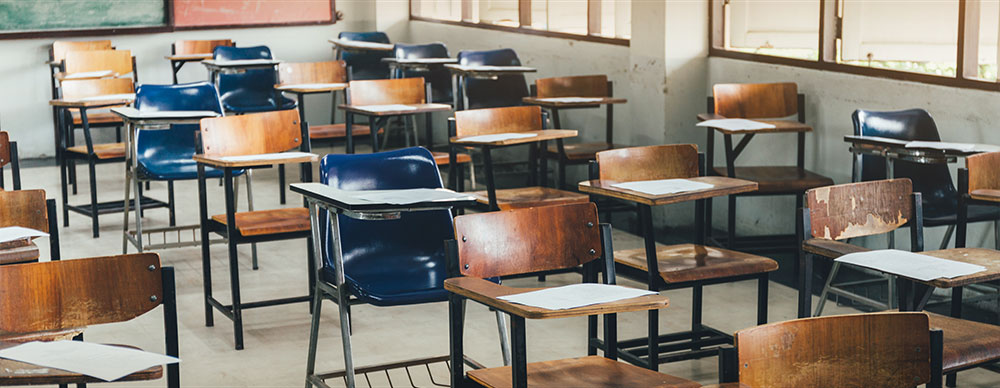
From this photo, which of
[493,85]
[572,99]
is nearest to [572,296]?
[572,99]

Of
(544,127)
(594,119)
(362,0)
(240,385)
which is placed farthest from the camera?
(362,0)

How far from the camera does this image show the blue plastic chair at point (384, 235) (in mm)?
3645

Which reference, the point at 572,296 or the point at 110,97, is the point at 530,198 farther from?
the point at 110,97

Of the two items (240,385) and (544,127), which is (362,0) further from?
(240,385)

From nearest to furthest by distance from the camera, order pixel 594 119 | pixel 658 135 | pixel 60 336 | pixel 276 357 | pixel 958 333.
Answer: pixel 60 336 < pixel 958 333 < pixel 276 357 < pixel 658 135 < pixel 594 119

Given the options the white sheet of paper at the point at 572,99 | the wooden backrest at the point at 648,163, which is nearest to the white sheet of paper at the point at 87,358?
the wooden backrest at the point at 648,163

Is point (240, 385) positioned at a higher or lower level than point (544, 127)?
lower

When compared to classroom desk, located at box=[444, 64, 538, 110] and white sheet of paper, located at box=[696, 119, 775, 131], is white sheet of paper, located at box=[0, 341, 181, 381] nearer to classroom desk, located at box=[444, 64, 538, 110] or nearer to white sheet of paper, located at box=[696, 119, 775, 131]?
white sheet of paper, located at box=[696, 119, 775, 131]

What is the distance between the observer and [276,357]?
439cm

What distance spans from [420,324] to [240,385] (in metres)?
0.98

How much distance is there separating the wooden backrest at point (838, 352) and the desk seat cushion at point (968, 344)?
71cm

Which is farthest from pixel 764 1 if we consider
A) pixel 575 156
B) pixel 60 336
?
pixel 60 336

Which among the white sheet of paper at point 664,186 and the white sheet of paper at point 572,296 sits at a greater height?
the white sheet of paper at point 664,186

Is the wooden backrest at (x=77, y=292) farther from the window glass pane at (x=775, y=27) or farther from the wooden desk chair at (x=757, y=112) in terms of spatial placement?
the window glass pane at (x=775, y=27)
